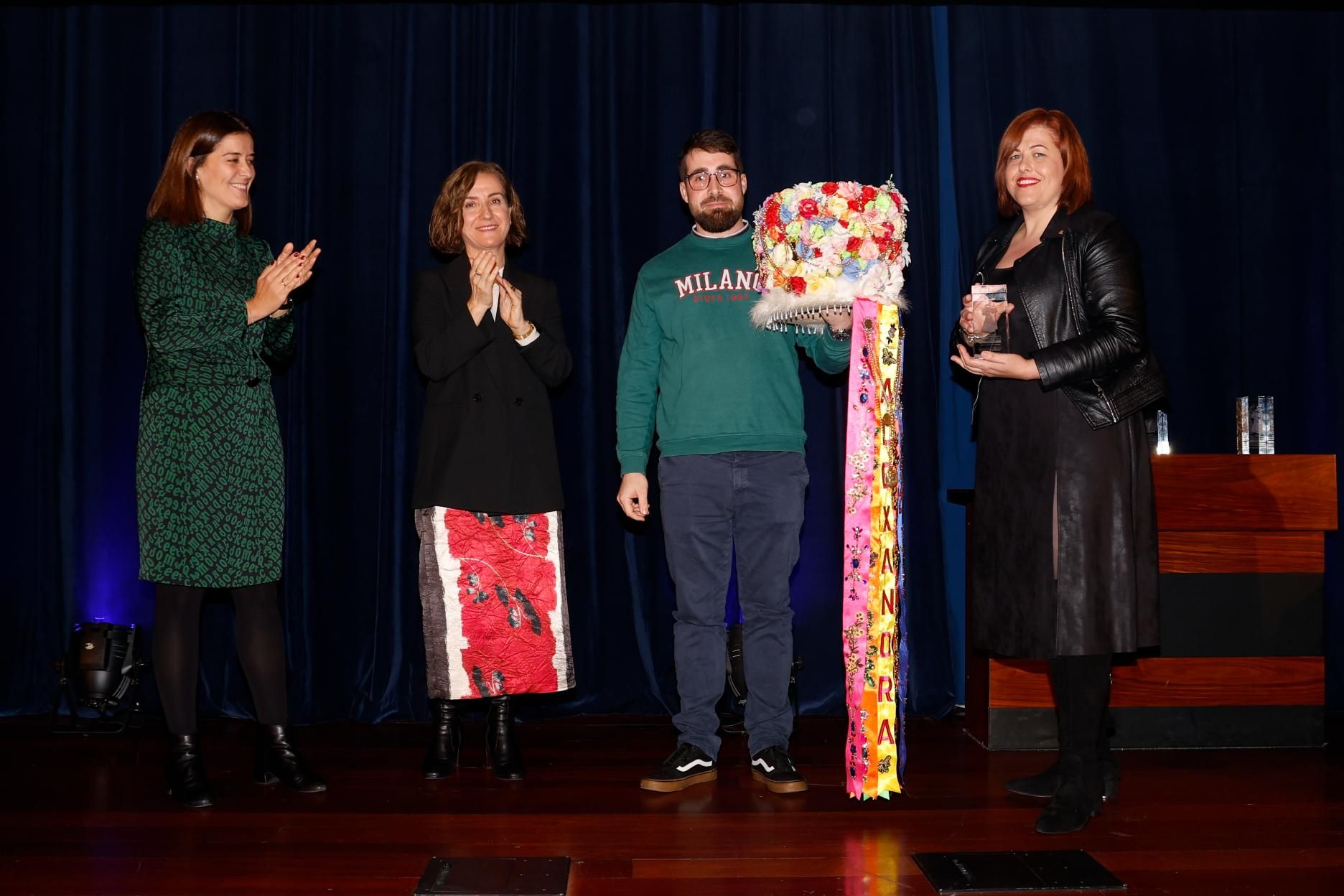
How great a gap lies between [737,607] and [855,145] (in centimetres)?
182

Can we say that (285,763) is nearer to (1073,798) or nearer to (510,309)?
(510,309)

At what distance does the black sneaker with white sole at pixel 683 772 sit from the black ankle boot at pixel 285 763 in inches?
36.2

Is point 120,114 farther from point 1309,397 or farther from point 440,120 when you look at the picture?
point 1309,397

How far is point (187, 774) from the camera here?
2912 millimetres

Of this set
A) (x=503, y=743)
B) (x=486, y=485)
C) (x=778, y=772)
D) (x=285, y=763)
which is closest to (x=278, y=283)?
(x=486, y=485)

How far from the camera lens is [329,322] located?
411cm

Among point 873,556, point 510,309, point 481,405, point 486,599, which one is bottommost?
point 486,599

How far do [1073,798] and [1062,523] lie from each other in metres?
0.67

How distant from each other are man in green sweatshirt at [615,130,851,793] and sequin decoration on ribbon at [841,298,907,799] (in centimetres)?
18

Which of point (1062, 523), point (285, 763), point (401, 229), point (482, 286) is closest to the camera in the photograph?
point (1062, 523)

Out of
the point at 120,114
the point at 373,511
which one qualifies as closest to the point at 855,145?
the point at 373,511

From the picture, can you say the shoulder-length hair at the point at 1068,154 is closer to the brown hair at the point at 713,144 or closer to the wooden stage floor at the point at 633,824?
the brown hair at the point at 713,144

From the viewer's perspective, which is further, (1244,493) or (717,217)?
(1244,493)

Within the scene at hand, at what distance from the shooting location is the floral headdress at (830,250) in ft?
9.12
